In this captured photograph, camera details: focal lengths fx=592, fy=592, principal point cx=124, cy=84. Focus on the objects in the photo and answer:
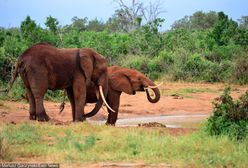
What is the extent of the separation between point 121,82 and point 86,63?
1.23 meters

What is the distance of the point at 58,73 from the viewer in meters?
12.3

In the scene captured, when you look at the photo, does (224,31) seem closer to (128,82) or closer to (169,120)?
(169,120)

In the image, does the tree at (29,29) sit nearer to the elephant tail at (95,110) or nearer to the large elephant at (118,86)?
the large elephant at (118,86)

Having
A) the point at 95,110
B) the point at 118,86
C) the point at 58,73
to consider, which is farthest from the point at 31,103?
the point at 118,86

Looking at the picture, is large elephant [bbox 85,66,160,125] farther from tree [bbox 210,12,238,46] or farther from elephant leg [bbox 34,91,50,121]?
tree [bbox 210,12,238,46]

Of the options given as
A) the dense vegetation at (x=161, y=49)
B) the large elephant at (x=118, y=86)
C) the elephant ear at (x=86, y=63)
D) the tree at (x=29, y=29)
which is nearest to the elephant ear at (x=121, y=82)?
the large elephant at (x=118, y=86)

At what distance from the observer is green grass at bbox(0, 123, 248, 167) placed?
7.78 metres

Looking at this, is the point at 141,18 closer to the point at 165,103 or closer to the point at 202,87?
the point at 202,87

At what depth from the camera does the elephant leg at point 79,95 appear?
12.5 metres

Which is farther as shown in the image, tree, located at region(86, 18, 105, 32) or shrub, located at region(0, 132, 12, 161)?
tree, located at region(86, 18, 105, 32)

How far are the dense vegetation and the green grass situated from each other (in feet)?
28.3

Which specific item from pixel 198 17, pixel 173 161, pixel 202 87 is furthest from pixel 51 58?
pixel 198 17

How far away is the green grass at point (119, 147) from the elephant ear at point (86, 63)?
2.61 metres

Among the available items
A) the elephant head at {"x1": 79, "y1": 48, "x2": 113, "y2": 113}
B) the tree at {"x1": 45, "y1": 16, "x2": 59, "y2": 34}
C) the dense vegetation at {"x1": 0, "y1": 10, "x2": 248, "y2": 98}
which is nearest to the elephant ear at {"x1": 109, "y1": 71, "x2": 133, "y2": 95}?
the elephant head at {"x1": 79, "y1": 48, "x2": 113, "y2": 113}
